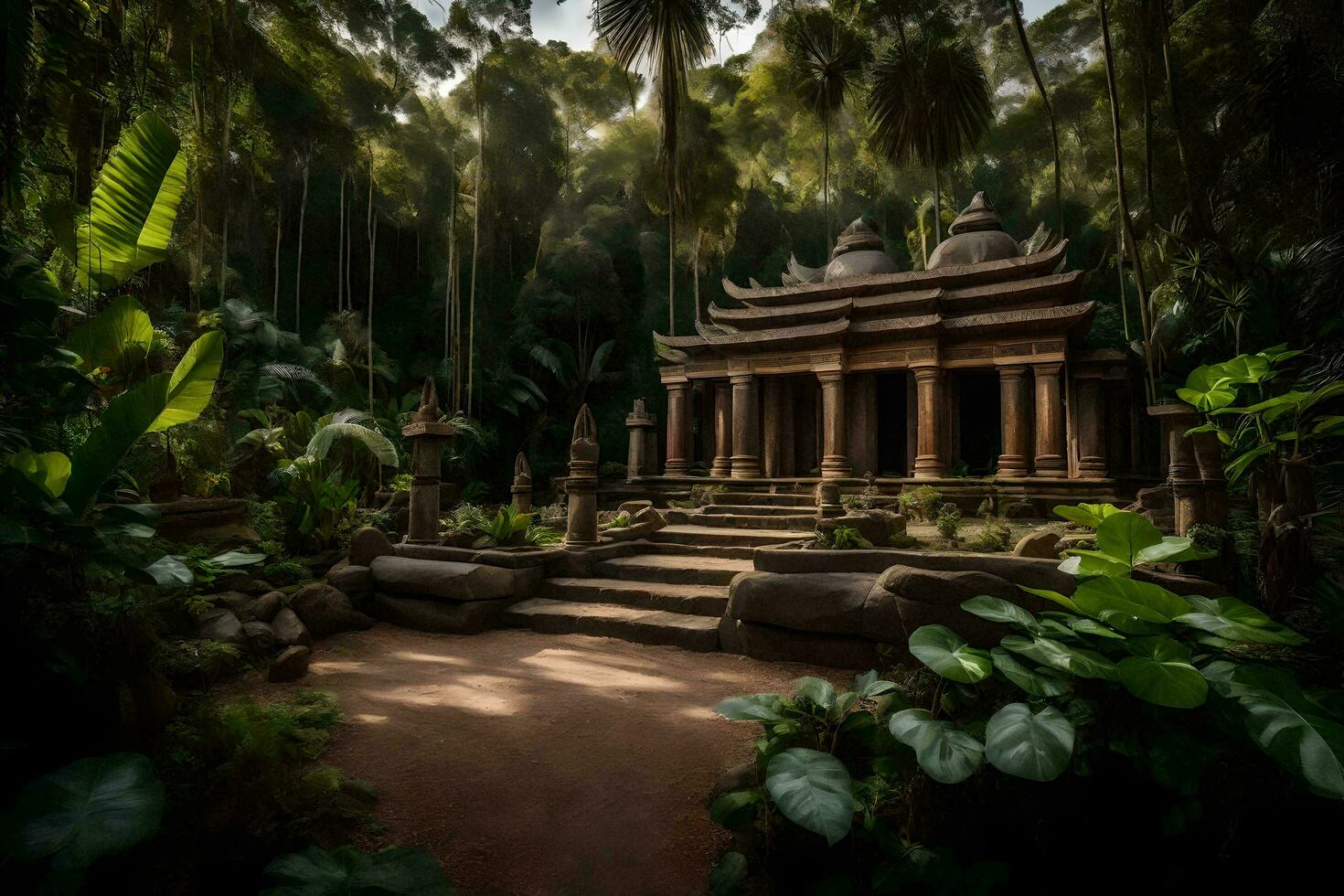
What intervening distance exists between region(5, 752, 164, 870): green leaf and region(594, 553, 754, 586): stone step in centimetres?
566

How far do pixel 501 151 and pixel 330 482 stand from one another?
61.5 feet

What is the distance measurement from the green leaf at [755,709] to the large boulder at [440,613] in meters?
4.36

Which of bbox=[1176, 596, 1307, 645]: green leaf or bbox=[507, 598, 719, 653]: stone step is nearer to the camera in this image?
bbox=[1176, 596, 1307, 645]: green leaf

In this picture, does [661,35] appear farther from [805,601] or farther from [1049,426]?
[805,601]

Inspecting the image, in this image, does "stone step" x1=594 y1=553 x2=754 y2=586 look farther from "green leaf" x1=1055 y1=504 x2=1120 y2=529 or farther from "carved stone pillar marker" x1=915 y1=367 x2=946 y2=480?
"carved stone pillar marker" x1=915 y1=367 x2=946 y2=480

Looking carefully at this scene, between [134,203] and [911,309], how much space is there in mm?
11824

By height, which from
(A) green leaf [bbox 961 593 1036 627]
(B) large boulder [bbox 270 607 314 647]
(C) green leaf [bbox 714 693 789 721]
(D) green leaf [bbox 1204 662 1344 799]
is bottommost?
(B) large boulder [bbox 270 607 314 647]

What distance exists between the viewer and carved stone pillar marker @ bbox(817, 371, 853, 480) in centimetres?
1226

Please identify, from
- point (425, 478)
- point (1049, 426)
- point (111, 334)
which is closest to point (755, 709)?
point (111, 334)

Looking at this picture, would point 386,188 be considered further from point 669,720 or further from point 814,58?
point 669,720

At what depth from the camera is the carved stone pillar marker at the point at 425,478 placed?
26.0 feet

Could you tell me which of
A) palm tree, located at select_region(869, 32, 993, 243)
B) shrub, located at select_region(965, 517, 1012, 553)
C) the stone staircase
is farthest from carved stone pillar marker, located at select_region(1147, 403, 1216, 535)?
palm tree, located at select_region(869, 32, 993, 243)

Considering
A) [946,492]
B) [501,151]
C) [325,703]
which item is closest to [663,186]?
[501,151]

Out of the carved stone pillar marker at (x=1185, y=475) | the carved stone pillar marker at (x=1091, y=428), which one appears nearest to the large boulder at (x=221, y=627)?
the carved stone pillar marker at (x=1185, y=475)
